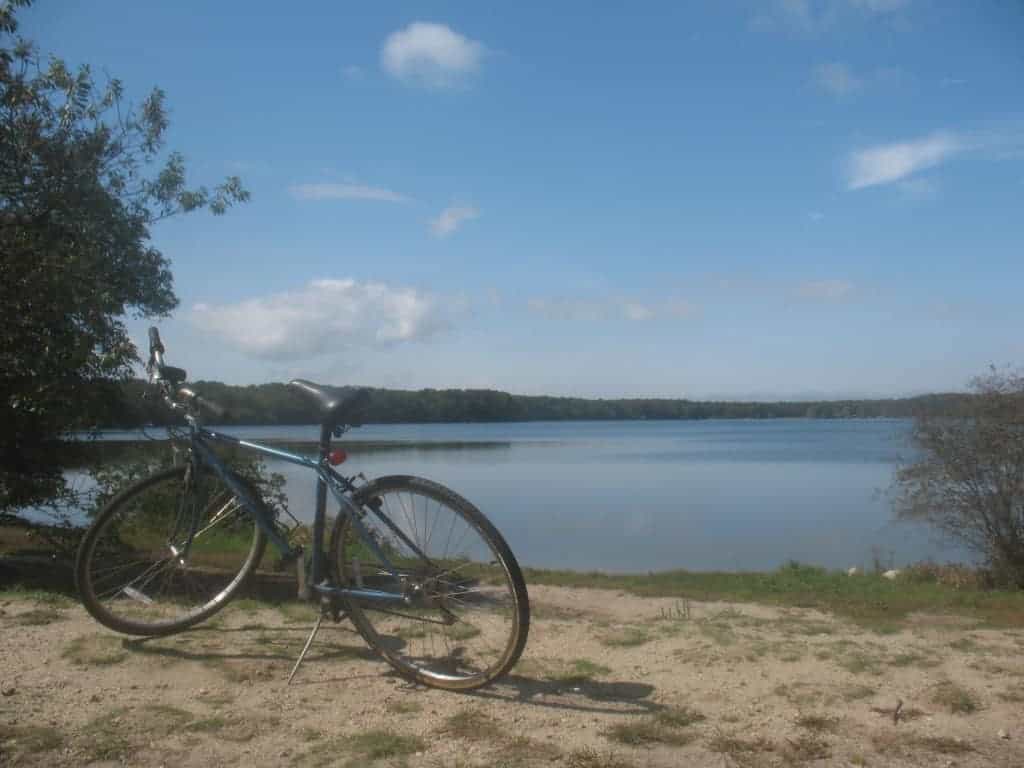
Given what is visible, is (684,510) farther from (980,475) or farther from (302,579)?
(302,579)

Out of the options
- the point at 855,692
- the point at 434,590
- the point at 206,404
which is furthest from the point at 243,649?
the point at 855,692

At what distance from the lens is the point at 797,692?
3.61 m

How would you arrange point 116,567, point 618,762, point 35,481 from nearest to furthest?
point 618,762, point 116,567, point 35,481

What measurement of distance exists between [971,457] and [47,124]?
375 inches

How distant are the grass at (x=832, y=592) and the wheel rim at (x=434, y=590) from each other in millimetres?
2581

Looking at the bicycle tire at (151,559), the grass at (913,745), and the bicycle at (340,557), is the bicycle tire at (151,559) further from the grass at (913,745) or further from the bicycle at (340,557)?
the grass at (913,745)

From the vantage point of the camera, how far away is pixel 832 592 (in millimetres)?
7617

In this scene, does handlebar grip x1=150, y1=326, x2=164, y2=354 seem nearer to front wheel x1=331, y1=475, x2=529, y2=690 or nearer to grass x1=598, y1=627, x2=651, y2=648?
front wheel x1=331, y1=475, x2=529, y2=690

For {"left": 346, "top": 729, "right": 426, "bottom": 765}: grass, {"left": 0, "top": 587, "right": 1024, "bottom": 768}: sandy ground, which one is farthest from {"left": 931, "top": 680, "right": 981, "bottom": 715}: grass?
{"left": 346, "top": 729, "right": 426, "bottom": 765}: grass

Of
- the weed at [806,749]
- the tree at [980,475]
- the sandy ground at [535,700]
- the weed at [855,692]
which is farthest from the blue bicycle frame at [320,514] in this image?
the tree at [980,475]

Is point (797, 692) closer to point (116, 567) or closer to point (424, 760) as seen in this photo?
point (424, 760)

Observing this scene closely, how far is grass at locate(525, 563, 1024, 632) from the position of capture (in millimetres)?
6273

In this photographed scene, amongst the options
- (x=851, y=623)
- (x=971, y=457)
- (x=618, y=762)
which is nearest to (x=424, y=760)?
(x=618, y=762)

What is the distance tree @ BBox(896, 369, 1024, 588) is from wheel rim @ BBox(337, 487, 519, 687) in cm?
686
